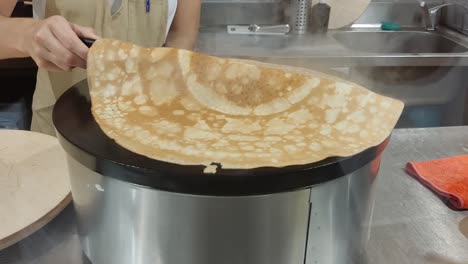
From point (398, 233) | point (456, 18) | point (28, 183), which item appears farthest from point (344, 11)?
point (28, 183)

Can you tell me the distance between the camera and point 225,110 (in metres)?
0.80

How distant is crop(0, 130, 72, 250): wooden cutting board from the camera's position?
771 mm

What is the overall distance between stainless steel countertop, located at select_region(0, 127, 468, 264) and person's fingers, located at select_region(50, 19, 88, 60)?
0.28 meters

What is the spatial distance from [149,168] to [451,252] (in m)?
0.52

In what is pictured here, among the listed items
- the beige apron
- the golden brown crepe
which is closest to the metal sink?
the beige apron

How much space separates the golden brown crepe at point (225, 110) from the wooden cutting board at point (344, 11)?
1.61 meters

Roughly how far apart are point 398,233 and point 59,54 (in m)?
0.65

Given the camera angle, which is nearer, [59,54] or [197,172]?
[197,172]

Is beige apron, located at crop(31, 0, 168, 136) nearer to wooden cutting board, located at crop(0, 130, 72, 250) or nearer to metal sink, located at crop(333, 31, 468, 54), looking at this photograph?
wooden cutting board, located at crop(0, 130, 72, 250)

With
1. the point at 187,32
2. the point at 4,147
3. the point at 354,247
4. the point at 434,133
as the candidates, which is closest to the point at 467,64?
the point at 434,133

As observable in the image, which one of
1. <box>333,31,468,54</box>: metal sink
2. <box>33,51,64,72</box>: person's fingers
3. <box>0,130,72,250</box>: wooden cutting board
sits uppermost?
<box>33,51,64,72</box>: person's fingers

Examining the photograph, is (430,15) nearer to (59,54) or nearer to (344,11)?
(344,11)

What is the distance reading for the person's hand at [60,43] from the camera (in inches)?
32.4

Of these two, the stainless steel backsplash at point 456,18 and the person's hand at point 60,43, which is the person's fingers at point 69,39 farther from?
the stainless steel backsplash at point 456,18
